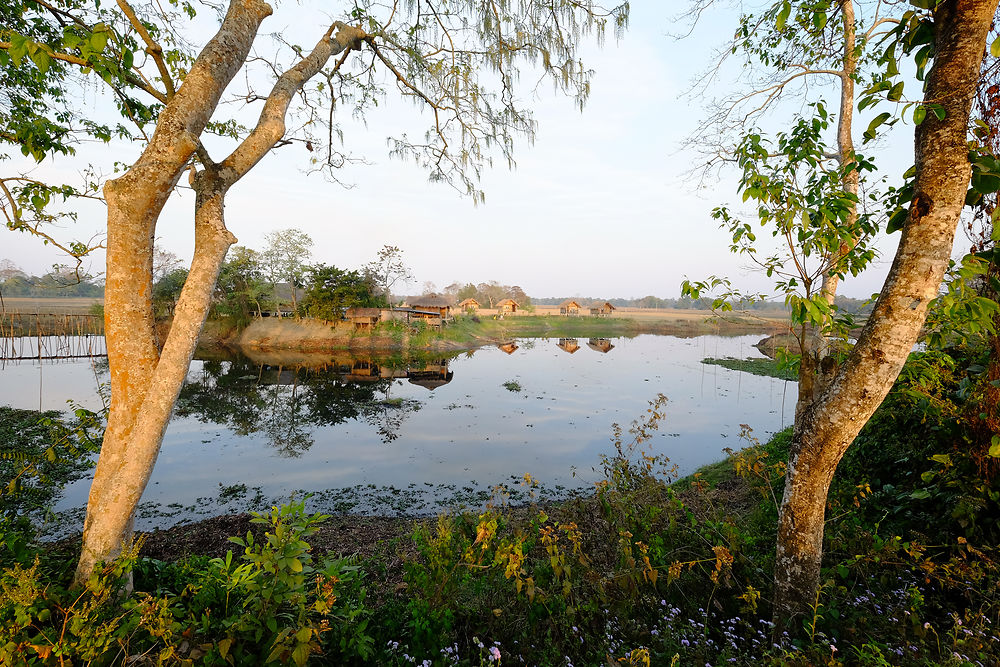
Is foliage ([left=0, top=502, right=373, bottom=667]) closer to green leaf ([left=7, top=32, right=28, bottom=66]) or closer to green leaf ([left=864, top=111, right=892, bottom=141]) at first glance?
green leaf ([left=7, top=32, right=28, bottom=66])

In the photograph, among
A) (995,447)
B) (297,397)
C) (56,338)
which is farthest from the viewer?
(56,338)

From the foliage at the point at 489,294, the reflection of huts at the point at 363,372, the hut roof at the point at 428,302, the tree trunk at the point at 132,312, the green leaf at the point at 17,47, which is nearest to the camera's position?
the green leaf at the point at 17,47

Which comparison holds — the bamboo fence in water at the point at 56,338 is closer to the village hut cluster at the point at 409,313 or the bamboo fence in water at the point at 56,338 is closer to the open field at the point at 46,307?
the open field at the point at 46,307

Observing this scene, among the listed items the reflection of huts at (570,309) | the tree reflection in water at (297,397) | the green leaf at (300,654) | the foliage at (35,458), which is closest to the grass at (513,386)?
the tree reflection in water at (297,397)

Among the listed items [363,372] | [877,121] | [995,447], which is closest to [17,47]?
[877,121]


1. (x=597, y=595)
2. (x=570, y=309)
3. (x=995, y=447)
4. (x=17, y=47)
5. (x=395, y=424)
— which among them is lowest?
(x=395, y=424)

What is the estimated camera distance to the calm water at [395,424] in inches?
332

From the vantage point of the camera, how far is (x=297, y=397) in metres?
16.9

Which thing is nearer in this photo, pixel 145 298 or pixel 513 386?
pixel 145 298

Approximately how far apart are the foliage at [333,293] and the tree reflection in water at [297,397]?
338 inches

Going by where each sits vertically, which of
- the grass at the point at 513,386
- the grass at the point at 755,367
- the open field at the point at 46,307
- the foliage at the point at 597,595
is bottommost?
the grass at the point at 513,386

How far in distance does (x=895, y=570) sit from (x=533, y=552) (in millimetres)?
3353

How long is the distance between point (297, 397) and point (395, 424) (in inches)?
246

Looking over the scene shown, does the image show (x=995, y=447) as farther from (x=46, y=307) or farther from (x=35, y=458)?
(x=46, y=307)
